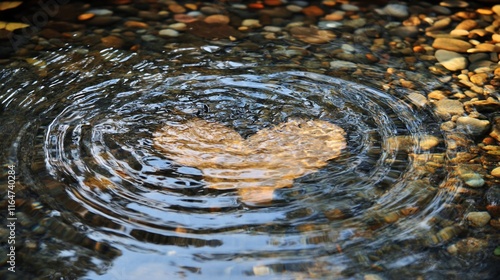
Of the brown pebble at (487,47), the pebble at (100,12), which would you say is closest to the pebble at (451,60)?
the brown pebble at (487,47)

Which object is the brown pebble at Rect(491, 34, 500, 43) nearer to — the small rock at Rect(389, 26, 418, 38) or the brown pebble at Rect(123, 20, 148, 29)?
the small rock at Rect(389, 26, 418, 38)

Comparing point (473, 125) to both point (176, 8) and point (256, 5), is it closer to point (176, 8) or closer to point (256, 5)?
point (256, 5)

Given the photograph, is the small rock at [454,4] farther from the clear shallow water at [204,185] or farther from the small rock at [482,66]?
the clear shallow water at [204,185]

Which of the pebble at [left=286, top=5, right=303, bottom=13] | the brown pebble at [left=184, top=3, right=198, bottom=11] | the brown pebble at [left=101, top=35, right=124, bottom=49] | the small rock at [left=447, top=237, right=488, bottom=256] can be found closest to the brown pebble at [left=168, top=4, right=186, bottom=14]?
the brown pebble at [left=184, top=3, right=198, bottom=11]

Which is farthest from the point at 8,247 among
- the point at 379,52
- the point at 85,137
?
the point at 379,52

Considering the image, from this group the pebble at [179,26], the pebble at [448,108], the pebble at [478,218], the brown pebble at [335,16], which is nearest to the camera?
the pebble at [478,218]

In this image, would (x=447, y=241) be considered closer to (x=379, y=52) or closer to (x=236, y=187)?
(x=236, y=187)
